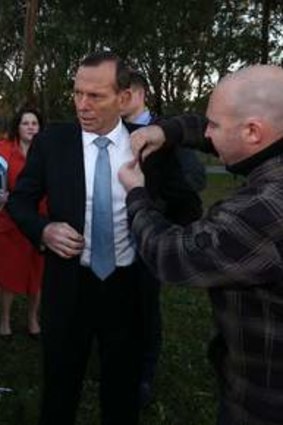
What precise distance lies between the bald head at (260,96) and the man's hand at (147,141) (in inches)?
21.3

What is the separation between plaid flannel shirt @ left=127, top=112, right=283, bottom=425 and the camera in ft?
7.43

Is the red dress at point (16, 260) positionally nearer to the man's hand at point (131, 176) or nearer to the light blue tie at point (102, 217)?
the light blue tie at point (102, 217)

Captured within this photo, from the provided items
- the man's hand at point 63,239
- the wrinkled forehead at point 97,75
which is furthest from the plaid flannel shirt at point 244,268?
the wrinkled forehead at point 97,75

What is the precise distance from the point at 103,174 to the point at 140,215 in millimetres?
1047

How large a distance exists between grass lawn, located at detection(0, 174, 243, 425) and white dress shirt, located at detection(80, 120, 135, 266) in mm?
774

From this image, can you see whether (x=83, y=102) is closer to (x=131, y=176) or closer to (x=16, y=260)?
(x=131, y=176)

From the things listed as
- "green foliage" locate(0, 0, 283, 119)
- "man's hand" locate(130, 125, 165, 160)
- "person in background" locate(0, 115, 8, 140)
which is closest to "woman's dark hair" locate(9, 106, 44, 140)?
"person in background" locate(0, 115, 8, 140)

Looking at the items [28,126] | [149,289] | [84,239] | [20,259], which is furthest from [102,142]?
[20,259]

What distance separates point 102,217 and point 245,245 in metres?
1.34

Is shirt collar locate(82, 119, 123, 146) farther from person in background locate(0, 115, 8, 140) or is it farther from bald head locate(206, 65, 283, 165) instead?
person in background locate(0, 115, 8, 140)

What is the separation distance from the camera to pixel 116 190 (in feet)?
11.6

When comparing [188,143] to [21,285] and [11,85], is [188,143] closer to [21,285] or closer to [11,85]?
[21,285]

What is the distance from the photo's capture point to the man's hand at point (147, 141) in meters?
2.80

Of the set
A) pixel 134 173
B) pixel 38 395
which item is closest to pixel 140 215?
pixel 134 173
